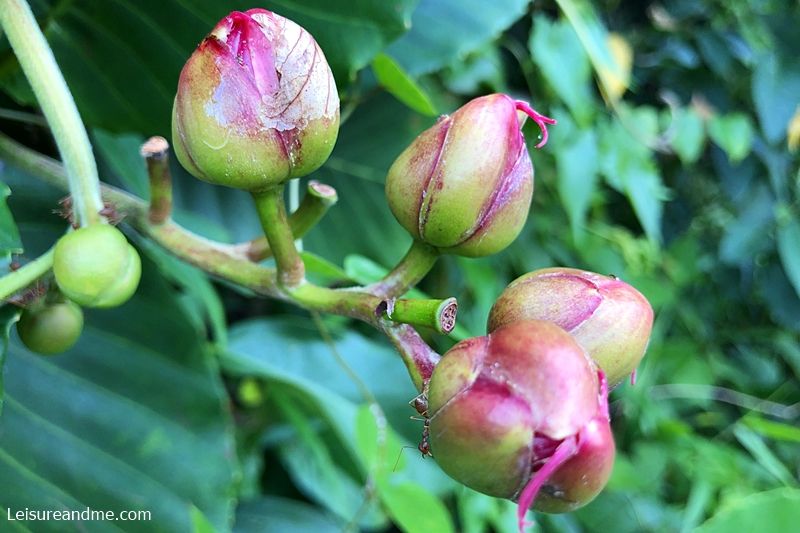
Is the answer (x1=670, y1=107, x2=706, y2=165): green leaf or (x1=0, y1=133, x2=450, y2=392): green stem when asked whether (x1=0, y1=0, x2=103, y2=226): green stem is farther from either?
(x1=670, y1=107, x2=706, y2=165): green leaf

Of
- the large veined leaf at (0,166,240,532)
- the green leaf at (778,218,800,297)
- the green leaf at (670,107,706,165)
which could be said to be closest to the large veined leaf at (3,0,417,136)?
the large veined leaf at (0,166,240,532)

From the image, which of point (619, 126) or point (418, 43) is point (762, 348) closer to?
point (619, 126)

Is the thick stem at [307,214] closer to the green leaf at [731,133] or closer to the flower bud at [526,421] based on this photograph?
the flower bud at [526,421]

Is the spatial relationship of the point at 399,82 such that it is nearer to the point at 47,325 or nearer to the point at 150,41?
the point at 150,41

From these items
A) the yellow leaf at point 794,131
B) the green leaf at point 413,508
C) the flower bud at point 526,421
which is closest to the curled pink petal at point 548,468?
the flower bud at point 526,421

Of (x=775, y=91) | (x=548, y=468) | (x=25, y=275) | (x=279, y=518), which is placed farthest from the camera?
(x=775, y=91)

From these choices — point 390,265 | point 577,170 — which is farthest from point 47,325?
point 577,170
